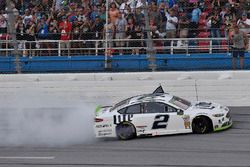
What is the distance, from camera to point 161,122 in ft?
41.0

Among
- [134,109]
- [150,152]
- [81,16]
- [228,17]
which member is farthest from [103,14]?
[150,152]

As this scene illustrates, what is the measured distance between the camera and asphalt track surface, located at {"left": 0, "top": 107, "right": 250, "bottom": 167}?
A: 33.5 ft

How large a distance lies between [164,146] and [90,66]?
16.9 ft

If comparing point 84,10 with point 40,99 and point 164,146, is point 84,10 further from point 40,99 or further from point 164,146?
point 164,146

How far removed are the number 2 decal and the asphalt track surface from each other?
0.25m

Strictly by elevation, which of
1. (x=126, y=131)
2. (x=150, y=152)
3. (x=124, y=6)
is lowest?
(x=150, y=152)

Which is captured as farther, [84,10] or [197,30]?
[84,10]

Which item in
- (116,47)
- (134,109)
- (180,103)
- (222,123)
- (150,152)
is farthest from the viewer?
(116,47)

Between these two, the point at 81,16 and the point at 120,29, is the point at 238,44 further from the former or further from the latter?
the point at 81,16

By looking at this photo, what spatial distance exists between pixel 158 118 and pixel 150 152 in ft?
5.39

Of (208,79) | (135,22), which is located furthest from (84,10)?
(208,79)

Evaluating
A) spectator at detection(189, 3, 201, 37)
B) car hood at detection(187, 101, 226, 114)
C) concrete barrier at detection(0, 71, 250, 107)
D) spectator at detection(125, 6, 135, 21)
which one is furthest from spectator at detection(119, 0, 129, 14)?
car hood at detection(187, 101, 226, 114)

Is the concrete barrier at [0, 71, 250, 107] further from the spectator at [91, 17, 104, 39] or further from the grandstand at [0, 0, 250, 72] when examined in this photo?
the spectator at [91, 17, 104, 39]

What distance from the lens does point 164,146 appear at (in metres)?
11.5
